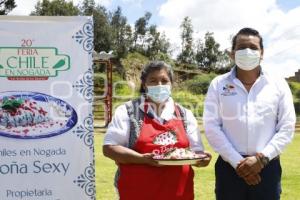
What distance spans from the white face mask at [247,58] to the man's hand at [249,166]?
0.59m

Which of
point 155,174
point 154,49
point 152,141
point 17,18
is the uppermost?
point 154,49

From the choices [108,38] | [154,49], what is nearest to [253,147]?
[108,38]

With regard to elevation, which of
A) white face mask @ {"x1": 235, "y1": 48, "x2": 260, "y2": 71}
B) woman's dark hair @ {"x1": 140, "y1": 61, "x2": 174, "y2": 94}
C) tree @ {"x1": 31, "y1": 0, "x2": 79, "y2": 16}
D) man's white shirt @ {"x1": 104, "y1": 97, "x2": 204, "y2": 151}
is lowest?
man's white shirt @ {"x1": 104, "y1": 97, "x2": 204, "y2": 151}

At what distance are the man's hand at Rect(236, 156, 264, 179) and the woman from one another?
0.22m

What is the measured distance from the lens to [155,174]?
326 cm

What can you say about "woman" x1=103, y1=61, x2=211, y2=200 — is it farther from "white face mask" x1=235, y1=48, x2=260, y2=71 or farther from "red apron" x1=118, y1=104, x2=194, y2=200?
"white face mask" x1=235, y1=48, x2=260, y2=71

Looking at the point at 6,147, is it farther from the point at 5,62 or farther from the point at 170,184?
the point at 170,184

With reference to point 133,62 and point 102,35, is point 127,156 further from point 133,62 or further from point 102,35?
point 102,35

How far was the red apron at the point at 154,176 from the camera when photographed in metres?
3.25

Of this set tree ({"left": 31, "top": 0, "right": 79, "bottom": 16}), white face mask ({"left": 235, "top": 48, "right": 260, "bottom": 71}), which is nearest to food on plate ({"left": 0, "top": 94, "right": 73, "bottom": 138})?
white face mask ({"left": 235, "top": 48, "right": 260, "bottom": 71})

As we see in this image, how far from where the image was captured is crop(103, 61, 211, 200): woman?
3.25 metres

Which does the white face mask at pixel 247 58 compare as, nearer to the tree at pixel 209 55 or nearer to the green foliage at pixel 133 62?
the green foliage at pixel 133 62

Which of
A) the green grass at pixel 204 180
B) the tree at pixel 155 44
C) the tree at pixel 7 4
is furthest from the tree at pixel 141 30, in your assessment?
the green grass at pixel 204 180

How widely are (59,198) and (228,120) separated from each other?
134cm
